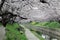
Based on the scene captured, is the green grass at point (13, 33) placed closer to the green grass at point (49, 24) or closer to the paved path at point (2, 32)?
the paved path at point (2, 32)

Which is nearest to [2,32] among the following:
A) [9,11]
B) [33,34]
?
[9,11]

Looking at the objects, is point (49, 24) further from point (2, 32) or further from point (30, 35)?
point (2, 32)

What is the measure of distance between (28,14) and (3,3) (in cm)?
34

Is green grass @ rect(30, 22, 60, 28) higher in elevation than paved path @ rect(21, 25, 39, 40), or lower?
higher

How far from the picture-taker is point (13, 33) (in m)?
1.68

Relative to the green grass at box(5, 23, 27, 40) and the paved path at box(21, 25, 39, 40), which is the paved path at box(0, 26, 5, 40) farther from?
the paved path at box(21, 25, 39, 40)

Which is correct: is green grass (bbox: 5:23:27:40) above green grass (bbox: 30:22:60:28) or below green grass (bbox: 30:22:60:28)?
below

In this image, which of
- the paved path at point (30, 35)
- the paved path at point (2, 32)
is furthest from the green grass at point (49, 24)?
the paved path at point (2, 32)

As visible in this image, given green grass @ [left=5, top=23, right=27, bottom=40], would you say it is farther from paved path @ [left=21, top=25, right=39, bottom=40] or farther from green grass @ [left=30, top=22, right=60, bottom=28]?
green grass @ [left=30, top=22, right=60, bottom=28]

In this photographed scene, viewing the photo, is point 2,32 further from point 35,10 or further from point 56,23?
point 56,23

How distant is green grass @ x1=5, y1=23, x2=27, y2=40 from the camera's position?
1.64 m

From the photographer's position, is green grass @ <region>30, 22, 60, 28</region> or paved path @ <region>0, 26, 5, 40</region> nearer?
green grass @ <region>30, 22, 60, 28</region>

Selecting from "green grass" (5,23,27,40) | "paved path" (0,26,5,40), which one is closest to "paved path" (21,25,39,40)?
"green grass" (5,23,27,40)

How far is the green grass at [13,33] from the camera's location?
164 centimetres
